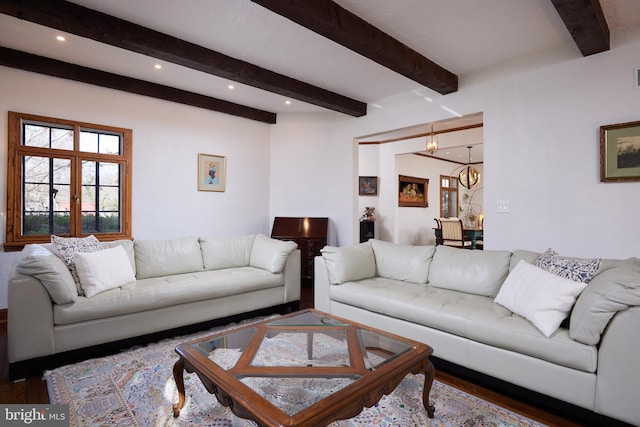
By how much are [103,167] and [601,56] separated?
5.27m

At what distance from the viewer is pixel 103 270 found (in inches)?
107

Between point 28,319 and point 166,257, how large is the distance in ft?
4.26

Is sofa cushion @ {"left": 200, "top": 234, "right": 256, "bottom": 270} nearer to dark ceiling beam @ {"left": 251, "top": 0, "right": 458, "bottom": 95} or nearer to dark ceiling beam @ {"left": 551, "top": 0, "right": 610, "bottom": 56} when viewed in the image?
dark ceiling beam @ {"left": 251, "top": 0, "right": 458, "bottom": 95}

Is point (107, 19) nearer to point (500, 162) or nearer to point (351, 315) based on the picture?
point (351, 315)

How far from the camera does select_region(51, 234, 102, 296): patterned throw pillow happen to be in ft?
8.65

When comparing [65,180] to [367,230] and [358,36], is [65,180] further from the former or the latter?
[367,230]

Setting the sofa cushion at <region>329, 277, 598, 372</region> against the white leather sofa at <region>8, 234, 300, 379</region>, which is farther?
the white leather sofa at <region>8, 234, 300, 379</region>

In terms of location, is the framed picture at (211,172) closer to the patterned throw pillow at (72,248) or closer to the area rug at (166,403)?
the patterned throw pillow at (72,248)

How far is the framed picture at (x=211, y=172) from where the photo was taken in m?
4.77

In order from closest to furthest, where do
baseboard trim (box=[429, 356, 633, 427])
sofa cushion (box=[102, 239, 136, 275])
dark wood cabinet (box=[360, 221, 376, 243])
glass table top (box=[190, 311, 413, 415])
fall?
glass table top (box=[190, 311, 413, 415]) → baseboard trim (box=[429, 356, 633, 427]) → sofa cushion (box=[102, 239, 136, 275]) → dark wood cabinet (box=[360, 221, 376, 243])

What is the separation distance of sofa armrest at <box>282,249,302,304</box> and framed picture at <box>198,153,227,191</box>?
6.31ft

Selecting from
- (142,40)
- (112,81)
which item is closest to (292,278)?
(142,40)

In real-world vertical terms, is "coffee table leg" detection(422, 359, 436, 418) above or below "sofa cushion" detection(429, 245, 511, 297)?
below

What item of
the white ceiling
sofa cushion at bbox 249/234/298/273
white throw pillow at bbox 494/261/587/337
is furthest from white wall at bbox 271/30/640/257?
sofa cushion at bbox 249/234/298/273
